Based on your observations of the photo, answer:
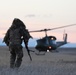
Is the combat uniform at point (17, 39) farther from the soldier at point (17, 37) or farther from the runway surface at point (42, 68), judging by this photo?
the runway surface at point (42, 68)

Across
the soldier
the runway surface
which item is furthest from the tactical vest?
the runway surface

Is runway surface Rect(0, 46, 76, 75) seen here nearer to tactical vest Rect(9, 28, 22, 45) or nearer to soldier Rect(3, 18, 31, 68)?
soldier Rect(3, 18, 31, 68)

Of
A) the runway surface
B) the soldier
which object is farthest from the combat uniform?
the runway surface

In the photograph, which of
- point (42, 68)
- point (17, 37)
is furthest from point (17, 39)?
point (42, 68)

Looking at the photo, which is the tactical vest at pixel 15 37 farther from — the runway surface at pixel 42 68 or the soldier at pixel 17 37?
the runway surface at pixel 42 68

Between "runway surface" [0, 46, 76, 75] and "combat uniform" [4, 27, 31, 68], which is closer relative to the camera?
"runway surface" [0, 46, 76, 75]

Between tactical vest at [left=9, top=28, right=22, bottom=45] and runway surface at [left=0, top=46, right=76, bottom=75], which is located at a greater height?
tactical vest at [left=9, top=28, right=22, bottom=45]

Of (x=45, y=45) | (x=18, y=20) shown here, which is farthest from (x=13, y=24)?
(x=45, y=45)

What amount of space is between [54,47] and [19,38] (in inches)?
1256

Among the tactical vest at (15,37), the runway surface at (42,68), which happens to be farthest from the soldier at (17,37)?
the runway surface at (42,68)

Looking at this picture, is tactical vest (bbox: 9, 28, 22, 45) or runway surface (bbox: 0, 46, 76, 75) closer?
runway surface (bbox: 0, 46, 76, 75)

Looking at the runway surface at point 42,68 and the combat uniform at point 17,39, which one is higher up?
the combat uniform at point 17,39

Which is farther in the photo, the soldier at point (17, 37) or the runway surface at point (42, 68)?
the soldier at point (17, 37)

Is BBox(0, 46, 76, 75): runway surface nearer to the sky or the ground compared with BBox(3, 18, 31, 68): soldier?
nearer to the ground
